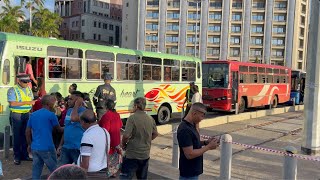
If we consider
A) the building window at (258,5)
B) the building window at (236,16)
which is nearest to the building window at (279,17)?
the building window at (258,5)

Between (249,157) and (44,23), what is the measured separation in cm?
4728

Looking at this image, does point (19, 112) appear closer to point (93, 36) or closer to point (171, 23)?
point (171, 23)

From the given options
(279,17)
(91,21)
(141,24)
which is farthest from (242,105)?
(91,21)

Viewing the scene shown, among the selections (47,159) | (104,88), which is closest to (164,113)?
(104,88)

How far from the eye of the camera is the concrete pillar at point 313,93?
991cm

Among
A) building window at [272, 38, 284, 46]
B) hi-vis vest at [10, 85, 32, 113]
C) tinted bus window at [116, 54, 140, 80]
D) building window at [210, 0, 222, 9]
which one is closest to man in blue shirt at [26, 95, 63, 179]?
hi-vis vest at [10, 85, 32, 113]

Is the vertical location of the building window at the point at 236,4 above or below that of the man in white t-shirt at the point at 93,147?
above

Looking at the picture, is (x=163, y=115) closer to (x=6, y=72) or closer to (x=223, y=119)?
(x=223, y=119)

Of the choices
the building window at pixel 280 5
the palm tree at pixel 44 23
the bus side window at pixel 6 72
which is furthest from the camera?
the building window at pixel 280 5

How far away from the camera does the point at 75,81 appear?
12211 mm

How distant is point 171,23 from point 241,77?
6134 cm

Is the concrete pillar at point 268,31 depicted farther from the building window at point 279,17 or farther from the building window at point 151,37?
the building window at point 151,37

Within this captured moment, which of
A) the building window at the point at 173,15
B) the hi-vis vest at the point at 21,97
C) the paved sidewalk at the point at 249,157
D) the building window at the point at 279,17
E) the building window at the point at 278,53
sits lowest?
the paved sidewalk at the point at 249,157

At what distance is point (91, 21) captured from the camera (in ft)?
302
